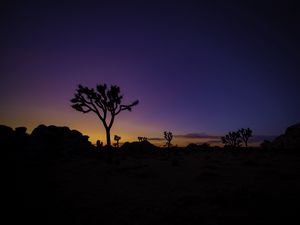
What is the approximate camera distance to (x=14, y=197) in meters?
7.34

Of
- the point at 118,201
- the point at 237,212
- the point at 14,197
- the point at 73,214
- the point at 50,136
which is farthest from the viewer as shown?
the point at 50,136

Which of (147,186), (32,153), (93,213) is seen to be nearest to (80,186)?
(147,186)

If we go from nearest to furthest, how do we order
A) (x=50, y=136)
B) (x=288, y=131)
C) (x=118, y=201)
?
1. (x=118, y=201)
2. (x=50, y=136)
3. (x=288, y=131)

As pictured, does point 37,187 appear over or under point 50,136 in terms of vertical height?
under

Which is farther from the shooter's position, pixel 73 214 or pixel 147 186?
pixel 147 186

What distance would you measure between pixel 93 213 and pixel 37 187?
17.6ft

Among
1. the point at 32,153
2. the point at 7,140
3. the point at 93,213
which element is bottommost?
the point at 93,213

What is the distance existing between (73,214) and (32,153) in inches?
848

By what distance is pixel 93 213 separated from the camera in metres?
5.69

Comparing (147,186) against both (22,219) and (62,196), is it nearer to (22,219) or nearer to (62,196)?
(62,196)

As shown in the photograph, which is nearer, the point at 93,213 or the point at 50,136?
the point at 93,213

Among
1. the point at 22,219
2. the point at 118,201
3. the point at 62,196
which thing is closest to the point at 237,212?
the point at 118,201

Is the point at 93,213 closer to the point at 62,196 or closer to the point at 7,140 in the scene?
the point at 62,196

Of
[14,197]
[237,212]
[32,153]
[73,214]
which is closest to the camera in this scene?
[237,212]
